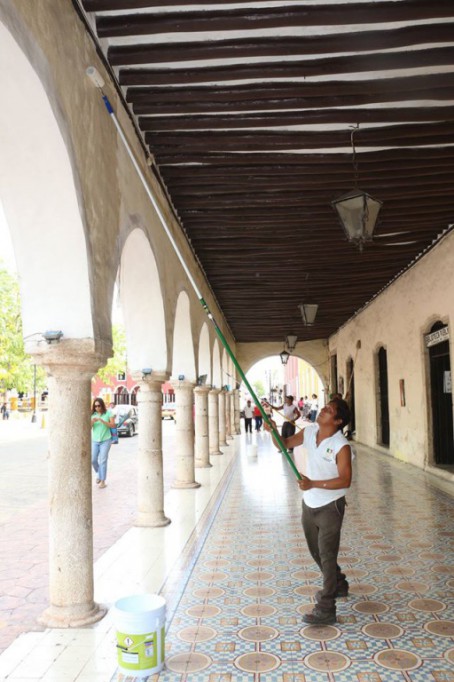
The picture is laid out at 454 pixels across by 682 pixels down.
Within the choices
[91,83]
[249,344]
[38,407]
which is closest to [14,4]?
[91,83]

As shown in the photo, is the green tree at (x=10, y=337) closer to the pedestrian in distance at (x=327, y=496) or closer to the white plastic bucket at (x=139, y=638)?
the pedestrian in distance at (x=327, y=496)

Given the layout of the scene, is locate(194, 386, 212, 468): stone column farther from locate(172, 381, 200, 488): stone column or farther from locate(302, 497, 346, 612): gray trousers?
locate(302, 497, 346, 612): gray trousers

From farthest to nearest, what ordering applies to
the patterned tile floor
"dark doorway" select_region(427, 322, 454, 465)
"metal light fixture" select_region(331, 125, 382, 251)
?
"dark doorway" select_region(427, 322, 454, 465) → "metal light fixture" select_region(331, 125, 382, 251) → the patterned tile floor

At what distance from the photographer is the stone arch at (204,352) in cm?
1174

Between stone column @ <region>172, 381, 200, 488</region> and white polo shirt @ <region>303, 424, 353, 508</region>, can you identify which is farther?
stone column @ <region>172, 381, 200, 488</region>

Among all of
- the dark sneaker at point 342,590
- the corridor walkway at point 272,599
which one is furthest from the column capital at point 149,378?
the dark sneaker at point 342,590

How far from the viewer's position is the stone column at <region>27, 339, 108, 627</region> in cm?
411

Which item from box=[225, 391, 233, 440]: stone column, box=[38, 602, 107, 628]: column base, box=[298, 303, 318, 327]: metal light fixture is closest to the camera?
box=[38, 602, 107, 628]: column base

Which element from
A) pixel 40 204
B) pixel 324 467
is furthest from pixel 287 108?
pixel 324 467

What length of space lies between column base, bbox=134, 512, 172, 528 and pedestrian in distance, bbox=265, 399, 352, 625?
3293mm

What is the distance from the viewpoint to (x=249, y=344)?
25.2 meters

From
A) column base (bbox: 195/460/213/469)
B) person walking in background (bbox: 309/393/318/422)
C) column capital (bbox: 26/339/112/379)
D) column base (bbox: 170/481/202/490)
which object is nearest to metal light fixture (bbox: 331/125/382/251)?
column capital (bbox: 26/339/112/379)

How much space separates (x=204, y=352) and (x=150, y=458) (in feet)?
17.9

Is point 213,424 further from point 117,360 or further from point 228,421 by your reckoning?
point 117,360
